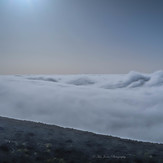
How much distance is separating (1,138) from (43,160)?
29.3 feet

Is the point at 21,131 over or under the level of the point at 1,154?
over

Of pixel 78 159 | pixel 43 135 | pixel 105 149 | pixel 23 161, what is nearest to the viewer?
pixel 23 161

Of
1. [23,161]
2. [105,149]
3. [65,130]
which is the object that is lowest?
[23,161]

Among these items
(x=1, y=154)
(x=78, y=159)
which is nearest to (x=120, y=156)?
(x=78, y=159)

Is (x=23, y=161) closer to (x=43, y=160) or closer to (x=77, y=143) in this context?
(x=43, y=160)

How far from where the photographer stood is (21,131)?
1356 inches

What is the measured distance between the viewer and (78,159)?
82.7 feet

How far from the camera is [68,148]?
93.4 feet

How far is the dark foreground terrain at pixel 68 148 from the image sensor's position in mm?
24828

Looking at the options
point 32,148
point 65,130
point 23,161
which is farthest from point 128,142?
point 23,161

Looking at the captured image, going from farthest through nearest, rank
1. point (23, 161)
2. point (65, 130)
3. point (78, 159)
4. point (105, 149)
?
1. point (65, 130)
2. point (105, 149)
3. point (78, 159)
4. point (23, 161)

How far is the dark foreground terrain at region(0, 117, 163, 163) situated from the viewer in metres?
24.8

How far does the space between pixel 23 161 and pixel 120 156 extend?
1185cm

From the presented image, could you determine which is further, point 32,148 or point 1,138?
point 1,138
